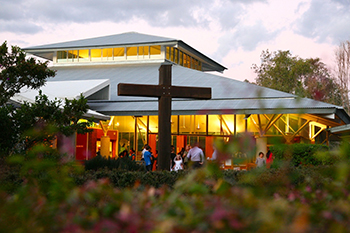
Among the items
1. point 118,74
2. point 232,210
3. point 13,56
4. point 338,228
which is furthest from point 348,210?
point 118,74

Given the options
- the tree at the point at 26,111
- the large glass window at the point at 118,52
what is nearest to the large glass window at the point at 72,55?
the large glass window at the point at 118,52

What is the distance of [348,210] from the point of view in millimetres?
2029

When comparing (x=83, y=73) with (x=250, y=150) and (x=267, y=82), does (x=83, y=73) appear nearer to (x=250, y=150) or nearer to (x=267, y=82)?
(x=267, y=82)

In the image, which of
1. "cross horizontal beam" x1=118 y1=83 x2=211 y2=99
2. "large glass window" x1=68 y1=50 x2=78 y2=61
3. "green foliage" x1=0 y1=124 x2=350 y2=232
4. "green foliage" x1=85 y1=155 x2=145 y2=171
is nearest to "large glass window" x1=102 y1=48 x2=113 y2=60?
"large glass window" x1=68 y1=50 x2=78 y2=61

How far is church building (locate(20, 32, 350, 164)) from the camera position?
21.3 metres

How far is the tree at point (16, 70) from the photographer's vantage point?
11.2 meters

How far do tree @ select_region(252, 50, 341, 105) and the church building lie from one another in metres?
11.3

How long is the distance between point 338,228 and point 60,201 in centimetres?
128

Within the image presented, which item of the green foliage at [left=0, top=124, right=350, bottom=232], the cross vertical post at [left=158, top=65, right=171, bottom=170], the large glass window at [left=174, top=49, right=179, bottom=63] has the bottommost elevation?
the green foliage at [left=0, top=124, right=350, bottom=232]

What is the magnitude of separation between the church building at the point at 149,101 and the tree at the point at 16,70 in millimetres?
5805

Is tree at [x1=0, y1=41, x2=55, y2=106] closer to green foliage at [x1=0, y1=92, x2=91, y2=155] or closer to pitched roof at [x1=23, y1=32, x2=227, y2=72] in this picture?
green foliage at [x1=0, y1=92, x2=91, y2=155]

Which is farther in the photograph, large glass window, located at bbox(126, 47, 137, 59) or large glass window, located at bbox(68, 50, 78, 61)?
large glass window, located at bbox(68, 50, 78, 61)

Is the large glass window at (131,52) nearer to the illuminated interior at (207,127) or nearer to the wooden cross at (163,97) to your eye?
the illuminated interior at (207,127)

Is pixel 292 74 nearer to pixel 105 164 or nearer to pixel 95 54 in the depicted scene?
pixel 95 54
